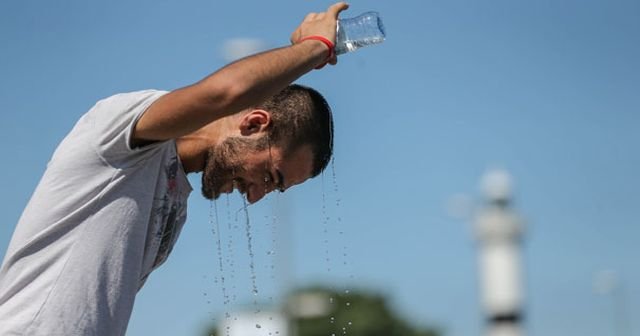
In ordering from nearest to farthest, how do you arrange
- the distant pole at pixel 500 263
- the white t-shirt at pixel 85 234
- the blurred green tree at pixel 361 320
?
the white t-shirt at pixel 85 234 < the distant pole at pixel 500 263 < the blurred green tree at pixel 361 320

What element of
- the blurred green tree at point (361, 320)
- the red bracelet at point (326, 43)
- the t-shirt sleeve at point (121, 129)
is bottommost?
the t-shirt sleeve at point (121, 129)

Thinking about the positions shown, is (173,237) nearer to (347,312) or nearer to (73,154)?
(73,154)

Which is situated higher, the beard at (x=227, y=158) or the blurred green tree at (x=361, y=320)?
the blurred green tree at (x=361, y=320)

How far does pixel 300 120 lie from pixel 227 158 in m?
0.34

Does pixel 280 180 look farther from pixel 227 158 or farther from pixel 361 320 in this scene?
pixel 361 320

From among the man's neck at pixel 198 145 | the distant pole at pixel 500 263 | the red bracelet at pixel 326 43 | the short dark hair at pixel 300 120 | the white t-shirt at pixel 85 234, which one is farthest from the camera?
the distant pole at pixel 500 263

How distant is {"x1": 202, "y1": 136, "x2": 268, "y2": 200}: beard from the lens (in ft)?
16.8

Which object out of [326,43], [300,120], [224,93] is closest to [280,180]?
[300,120]

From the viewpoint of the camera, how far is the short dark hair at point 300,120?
17.0 feet

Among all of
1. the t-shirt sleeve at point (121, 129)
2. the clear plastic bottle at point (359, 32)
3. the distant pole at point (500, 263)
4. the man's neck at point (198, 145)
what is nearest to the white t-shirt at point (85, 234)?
the t-shirt sleeve at point (121, 129)

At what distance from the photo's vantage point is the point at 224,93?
14.9 ft

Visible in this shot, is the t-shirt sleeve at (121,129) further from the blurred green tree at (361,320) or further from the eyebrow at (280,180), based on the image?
the blurred green tree at (361,320)

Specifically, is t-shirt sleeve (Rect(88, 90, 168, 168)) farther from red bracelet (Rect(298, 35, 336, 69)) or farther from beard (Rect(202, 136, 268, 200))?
red bracelet (Rect(298, 35, 336, 69))

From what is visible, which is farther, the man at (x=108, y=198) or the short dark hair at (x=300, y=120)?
the short dark hair at (x=300, y=120)
